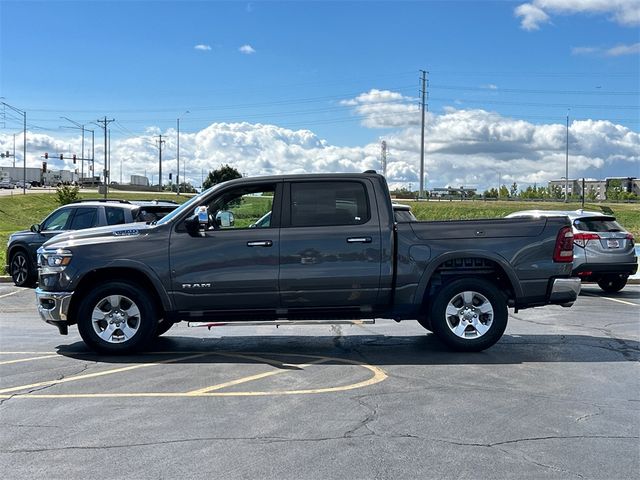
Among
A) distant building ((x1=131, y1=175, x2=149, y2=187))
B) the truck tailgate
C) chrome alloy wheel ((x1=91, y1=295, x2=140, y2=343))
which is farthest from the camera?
distant building ((x1=131, y1=175, x2=149, y2=187))

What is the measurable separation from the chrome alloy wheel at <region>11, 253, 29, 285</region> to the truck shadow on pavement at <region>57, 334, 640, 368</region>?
23.8ft

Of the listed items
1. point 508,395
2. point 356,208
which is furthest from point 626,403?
point 356,208

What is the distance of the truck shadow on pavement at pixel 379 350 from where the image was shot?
743 centimetres

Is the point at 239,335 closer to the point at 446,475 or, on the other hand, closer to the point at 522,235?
the point at 522,235

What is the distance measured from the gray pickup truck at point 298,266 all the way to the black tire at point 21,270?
767cm

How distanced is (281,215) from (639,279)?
12.3 metres

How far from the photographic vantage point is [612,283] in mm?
14461

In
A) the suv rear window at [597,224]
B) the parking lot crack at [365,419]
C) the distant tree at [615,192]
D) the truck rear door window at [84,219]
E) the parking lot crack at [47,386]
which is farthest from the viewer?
the distant tree at [615,192]

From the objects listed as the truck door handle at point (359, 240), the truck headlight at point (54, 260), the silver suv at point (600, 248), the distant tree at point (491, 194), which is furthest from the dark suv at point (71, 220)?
the distant tree at point (491, 194)

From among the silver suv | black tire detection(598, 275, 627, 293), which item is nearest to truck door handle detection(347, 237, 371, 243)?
the silver suv

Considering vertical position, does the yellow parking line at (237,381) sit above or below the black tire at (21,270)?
below

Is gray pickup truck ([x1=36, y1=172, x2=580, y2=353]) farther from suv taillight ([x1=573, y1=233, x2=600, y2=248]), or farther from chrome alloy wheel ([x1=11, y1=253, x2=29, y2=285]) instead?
chrome alloy wheel ([x1=11, y1=253, x2=29, y2=285])

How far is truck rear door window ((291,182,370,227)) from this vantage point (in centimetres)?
758

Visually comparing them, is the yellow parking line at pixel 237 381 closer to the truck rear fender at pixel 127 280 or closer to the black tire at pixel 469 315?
the truck rear fender at pixel 127 280
